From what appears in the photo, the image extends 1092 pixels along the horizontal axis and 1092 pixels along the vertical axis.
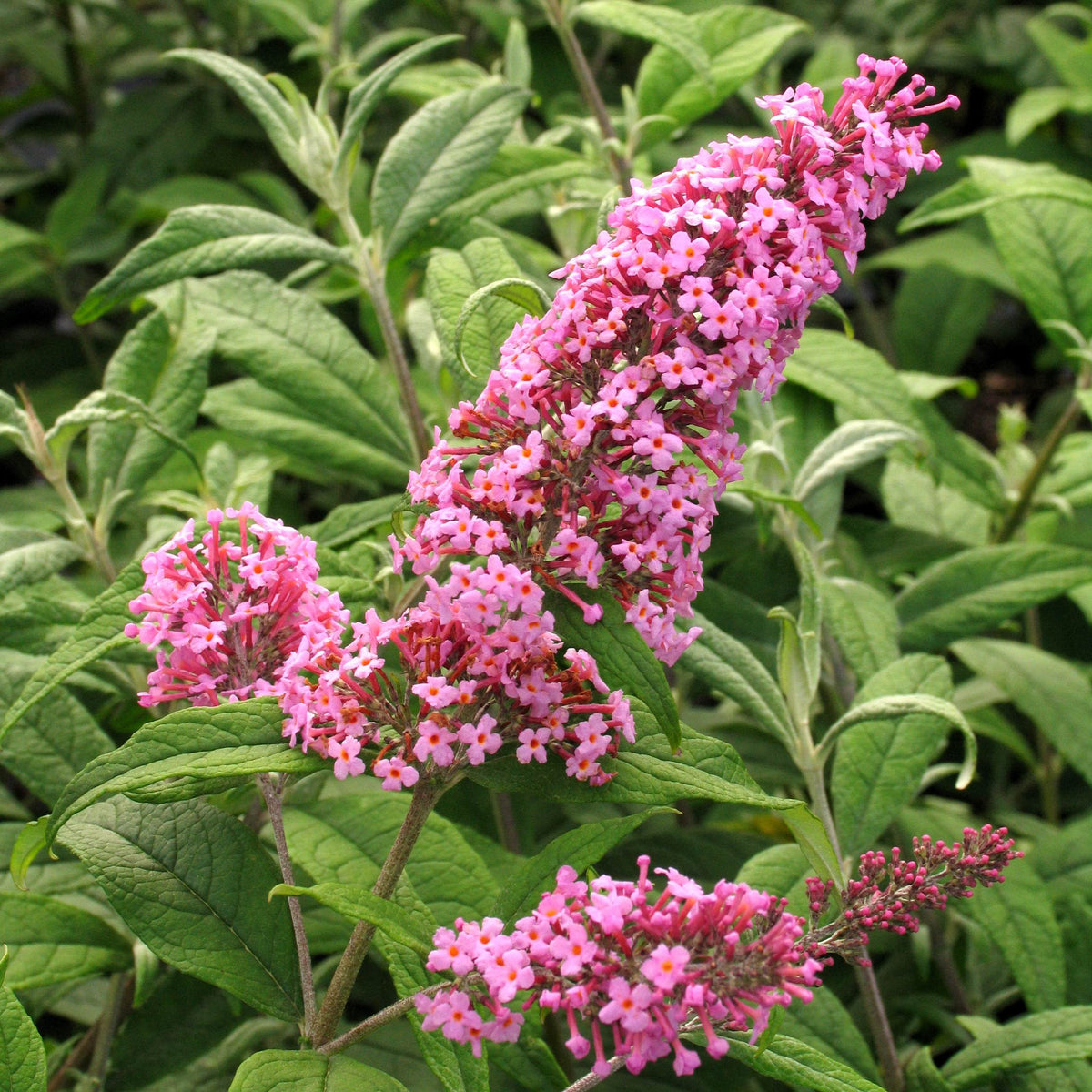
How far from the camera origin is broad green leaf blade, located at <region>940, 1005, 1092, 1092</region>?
153cm

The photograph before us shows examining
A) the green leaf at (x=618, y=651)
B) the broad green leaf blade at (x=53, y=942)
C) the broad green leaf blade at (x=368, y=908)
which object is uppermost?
the green leaf at (x=618, y=651)

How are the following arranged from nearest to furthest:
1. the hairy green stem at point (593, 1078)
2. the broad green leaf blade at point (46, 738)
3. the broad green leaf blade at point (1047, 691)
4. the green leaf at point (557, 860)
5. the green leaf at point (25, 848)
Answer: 1. the hairy green stem at point (593, 1078)
2. the green leaf at point (557, 860)
3. the green leaf at point (25, 848)
4. the broad green leaf blade at point (46, 738)
5. the broad green leaf blade at point (1047, 691)

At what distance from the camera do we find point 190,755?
112cm

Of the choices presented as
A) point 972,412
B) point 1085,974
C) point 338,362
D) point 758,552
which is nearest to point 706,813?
point 758,552

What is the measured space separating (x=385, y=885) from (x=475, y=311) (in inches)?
27.0

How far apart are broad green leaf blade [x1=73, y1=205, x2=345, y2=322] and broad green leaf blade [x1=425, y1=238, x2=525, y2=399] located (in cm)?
28

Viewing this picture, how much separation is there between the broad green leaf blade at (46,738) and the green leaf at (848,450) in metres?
1.18

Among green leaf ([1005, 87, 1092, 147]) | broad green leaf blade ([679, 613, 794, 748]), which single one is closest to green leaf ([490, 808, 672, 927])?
broad green leaf blade ([679, 613, 794, 748])

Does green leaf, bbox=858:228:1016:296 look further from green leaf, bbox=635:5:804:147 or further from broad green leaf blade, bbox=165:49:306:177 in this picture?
broad green leaf blade, bbox=165:49:306:177

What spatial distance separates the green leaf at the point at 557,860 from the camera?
120 centimetres

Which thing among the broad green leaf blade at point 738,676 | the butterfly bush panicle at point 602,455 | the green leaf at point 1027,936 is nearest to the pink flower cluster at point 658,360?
the butterfly bush panicle at point 602,455

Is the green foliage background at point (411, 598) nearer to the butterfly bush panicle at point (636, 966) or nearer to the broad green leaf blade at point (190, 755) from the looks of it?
the broad green leaf blade at point (190, 755)

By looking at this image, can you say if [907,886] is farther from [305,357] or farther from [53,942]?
[305,357]

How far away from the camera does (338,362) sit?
6.63 ft
